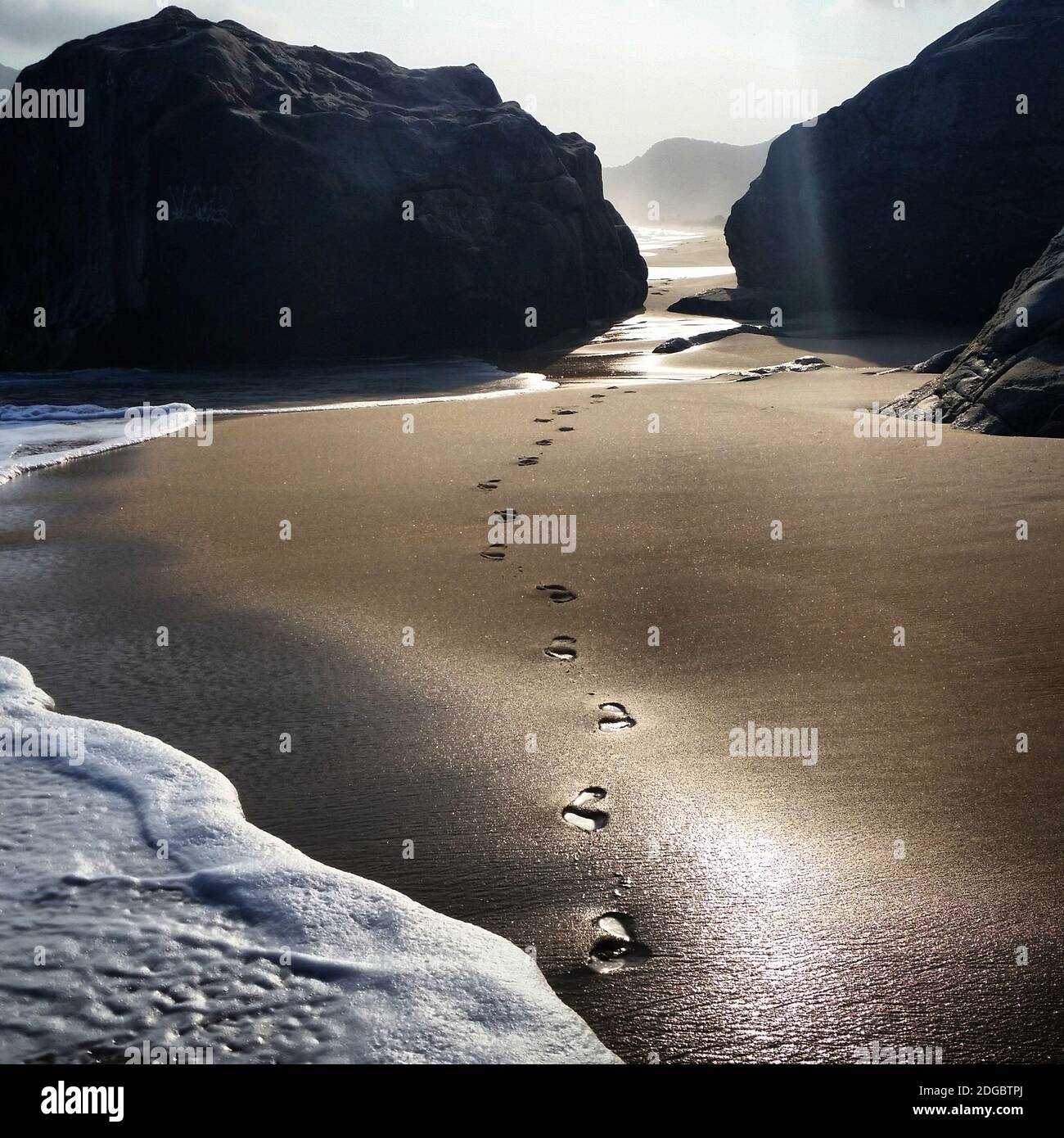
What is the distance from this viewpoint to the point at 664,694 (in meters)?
3.41

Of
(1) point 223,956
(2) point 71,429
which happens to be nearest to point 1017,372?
(1) point 223,956

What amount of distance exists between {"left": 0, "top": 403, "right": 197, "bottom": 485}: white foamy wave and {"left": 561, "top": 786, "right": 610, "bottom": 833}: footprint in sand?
5879 millimetres

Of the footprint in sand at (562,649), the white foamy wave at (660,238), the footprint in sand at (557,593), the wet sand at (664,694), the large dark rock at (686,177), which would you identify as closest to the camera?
the wet sand at (664,694)

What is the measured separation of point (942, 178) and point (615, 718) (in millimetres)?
15231

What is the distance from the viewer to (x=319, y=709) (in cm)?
335

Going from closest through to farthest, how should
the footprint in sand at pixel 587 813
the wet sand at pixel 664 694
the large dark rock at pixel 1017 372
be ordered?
1. the wet sand at pixel 664 694
2. the footprint in sand at pixel 587 813
3. the large dark rock at pixel 1017 372

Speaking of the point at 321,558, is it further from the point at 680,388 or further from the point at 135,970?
the point at 680,388

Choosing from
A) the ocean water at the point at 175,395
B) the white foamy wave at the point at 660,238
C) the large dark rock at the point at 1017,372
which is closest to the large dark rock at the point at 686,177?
the white foamy wave at the point at 660,238

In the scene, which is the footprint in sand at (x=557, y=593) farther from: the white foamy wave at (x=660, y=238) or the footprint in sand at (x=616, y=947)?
the white foamy wave at (x=660, y=238)

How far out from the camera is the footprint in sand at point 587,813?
2.64 meters

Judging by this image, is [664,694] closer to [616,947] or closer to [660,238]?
[616,947]

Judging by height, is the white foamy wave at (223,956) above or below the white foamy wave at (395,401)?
below

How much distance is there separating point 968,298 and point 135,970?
16185 mm

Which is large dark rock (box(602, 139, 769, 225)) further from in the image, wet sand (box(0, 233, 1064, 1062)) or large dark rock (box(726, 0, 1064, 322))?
wet sand (box(0, 233, 1064, 1062))
